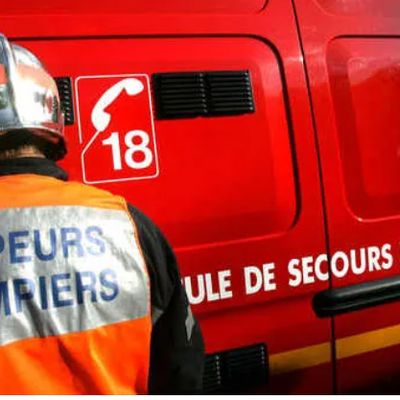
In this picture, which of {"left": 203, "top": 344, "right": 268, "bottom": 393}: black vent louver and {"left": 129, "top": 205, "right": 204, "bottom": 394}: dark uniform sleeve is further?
{"left": 203, "top": 344, "right": 268, "bottom": 393}: black vent louver

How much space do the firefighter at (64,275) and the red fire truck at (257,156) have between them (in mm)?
597

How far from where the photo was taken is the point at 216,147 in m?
2.10

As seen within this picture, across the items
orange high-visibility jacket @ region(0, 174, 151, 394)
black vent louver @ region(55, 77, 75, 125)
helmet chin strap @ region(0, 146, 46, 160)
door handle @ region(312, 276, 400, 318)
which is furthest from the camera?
door handle @ region(312, 276, 400, 318)

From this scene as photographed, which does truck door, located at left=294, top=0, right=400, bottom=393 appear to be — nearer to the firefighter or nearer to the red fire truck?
the red fire truck

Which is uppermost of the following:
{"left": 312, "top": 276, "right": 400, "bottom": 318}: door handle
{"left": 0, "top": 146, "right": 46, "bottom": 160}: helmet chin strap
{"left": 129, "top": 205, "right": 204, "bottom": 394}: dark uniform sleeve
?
{"left": 0, "top": 146, "right": 46, "bottom": 160}: helmet chin strap

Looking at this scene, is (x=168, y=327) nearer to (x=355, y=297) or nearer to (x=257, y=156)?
(x=257, y=156)

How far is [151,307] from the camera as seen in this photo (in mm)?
1373

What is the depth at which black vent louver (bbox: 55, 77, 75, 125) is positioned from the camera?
1931 millimetres

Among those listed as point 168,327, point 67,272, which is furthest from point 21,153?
point 168,327

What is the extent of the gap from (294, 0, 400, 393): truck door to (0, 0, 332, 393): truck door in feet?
0.21

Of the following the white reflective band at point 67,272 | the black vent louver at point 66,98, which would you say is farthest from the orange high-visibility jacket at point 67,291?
the black vent louver at point 66,98

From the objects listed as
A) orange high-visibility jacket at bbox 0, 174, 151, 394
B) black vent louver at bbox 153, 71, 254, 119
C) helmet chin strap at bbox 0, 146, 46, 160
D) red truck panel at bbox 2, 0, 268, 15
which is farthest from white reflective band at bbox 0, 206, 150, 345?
red truck panel at bbox 2, 0, 268, 15

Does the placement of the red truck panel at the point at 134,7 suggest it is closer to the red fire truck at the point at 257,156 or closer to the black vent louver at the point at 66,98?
the red fire truck at the point at 257,156

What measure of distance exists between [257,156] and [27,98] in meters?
0.98
